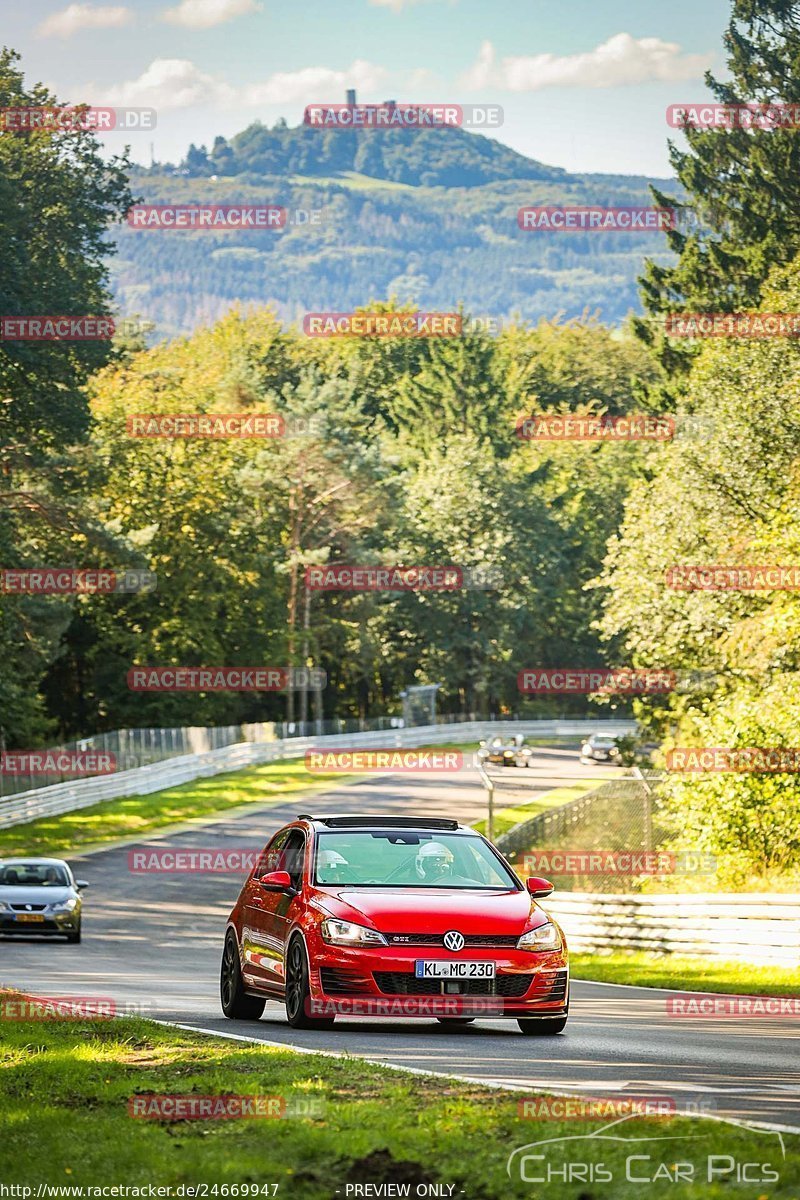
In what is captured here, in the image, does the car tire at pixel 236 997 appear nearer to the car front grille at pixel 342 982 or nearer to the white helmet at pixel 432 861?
the white helmet at pixel 432 861

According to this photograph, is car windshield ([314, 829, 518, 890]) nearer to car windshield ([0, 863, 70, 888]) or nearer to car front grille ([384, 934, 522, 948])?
car front grille ([384, 934, 522, 948])

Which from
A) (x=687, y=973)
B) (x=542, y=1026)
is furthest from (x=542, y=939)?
(x=687, y=973)

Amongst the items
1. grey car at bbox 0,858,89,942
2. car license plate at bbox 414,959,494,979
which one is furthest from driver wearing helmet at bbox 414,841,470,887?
grey car at bbox 0,858,89,942

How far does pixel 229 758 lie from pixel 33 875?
42395 mm

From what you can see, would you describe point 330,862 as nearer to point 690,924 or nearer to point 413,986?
point 413,986

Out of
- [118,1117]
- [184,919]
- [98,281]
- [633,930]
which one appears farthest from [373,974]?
[98,281]

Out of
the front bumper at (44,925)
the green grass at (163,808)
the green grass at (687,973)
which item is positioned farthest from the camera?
the green grass at (163,808)

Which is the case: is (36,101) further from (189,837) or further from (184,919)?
(184,919)

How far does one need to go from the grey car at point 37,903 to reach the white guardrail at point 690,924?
24.8 feet

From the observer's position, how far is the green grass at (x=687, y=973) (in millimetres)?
19859

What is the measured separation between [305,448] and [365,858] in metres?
77.9

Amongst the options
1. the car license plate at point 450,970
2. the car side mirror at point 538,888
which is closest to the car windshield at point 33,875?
the car side mirror at point 538,888

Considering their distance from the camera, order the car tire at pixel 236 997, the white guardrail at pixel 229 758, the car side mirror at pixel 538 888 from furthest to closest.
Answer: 1. the white guardrail at pixel 229 758
2. the car tire at pixel 236 997
3. the car side mirror at pixel 538 888

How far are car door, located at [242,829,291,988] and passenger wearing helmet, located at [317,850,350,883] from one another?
42cm
